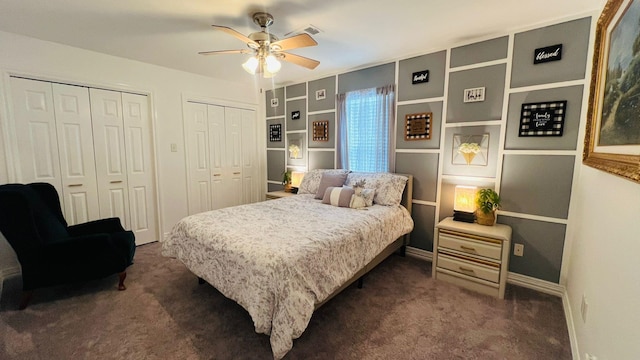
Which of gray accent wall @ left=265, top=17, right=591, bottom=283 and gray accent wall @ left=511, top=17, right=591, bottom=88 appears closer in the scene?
gray accent wall @ left=511, top=17, right=591, bottom=88

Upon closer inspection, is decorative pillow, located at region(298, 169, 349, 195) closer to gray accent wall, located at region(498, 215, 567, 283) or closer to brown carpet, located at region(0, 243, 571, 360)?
brown carpet, located at region(0, 243, 571, 360)

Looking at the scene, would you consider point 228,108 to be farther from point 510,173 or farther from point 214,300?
point 510,173

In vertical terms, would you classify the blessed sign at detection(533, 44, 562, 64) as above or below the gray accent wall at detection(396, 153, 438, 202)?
above

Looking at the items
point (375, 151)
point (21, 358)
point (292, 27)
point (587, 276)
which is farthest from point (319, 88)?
point (21, 358)

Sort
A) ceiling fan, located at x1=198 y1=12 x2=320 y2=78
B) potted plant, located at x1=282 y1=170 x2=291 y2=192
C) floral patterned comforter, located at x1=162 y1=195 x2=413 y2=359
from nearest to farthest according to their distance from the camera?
1. floral patterned comforter, located at x1=162 y1=195 x2=413 y2=359
2. ceiling fan, located at x1=198 y1=12 x2=320 y2=78
3. potted plant, located at x1=282 y1=170 x2=291 y2=192

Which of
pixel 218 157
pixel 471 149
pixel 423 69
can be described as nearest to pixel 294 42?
pixel 423 69

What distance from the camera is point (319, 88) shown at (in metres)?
3.98

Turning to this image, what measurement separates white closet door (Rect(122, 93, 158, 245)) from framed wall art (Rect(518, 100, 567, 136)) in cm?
439

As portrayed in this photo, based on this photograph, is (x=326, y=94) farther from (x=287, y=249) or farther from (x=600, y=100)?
(x=600, y=100)

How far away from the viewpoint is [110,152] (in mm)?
3252

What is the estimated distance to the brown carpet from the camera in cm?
171

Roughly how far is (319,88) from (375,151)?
1356 mm

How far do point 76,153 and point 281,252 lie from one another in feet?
9.95

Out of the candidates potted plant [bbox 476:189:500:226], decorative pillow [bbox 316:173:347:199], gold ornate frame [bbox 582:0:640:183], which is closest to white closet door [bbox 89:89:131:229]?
decorative pillow [bbox 316:173:347:199]
